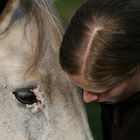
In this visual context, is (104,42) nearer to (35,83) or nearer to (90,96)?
(90,96)

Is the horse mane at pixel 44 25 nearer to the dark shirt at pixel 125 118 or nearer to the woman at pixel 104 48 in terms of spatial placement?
the woman at pixel 104 48

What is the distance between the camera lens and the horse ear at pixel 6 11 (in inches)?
80.9

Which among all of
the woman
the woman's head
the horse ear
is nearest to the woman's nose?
the woman

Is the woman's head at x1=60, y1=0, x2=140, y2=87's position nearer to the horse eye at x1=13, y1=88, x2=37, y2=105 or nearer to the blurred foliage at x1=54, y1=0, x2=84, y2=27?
the horse eye at x1=13, y1=88, x2=37, y2=105

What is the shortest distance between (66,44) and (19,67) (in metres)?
0.32

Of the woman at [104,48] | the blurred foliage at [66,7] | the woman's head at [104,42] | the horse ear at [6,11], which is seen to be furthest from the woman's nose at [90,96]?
the blurred foliage at [66,7]

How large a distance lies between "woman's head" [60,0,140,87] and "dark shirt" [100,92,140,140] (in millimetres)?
262

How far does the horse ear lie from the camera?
205cm

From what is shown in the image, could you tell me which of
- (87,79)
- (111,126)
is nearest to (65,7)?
(111,126)

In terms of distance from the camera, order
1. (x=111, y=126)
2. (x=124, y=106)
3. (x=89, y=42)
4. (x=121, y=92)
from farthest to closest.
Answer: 1. (x=111, y=126)
2. (x=124, y=106)
3. (x=121, y=92)
4. (x=89, y=42)

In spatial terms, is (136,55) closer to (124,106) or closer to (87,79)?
(87,79)

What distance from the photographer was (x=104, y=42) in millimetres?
1951

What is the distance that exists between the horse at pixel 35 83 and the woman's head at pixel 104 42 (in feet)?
0.82

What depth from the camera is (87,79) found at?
2041mm
